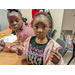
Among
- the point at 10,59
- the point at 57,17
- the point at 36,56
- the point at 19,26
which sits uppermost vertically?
the point at 57,17

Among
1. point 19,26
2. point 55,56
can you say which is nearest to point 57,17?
point 19,26

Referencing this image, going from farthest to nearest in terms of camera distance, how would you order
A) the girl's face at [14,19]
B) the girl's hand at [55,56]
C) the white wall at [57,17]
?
the white wall at [57,17], the girl's face at [14,19], the girl's hand at [55,56]

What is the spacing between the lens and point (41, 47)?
466mm

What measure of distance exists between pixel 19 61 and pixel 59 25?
98 cm

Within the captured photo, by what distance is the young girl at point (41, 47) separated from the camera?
15.6 inches

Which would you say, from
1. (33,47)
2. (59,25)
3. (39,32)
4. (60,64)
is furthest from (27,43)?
(59,25)

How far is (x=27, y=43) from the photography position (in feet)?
1.71

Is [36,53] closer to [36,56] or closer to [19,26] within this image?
[36,56]

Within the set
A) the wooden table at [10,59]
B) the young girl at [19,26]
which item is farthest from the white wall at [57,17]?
the wooden table at [10,59]

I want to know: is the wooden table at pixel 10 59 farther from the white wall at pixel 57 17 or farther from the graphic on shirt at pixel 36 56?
the white wall at pixel 57 17

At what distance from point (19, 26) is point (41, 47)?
26 cm

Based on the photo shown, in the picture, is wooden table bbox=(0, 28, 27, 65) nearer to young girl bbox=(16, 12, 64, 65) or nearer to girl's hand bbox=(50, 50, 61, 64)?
young girl bbox=(16, 12, 64, 65)

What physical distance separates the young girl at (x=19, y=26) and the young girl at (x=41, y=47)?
12 centimetres
